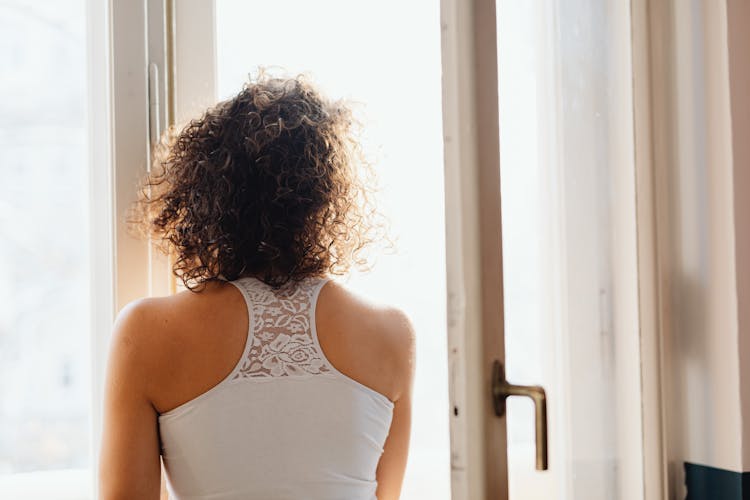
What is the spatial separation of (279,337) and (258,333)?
3 centimetres

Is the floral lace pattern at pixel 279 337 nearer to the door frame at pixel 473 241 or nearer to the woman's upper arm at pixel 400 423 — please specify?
the woman's upper arm at pixel 400 423

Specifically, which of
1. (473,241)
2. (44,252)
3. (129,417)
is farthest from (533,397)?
(44,252)

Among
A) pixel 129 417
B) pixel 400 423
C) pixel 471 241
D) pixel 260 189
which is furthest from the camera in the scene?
pixel 400 423

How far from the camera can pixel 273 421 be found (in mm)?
1156

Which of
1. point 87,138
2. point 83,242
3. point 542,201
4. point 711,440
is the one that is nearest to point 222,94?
point 87,138

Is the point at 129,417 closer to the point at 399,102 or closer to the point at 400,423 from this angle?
the point at 400,423

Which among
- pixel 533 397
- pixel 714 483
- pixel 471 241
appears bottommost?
pixel 714 483

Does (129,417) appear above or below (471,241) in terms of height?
below

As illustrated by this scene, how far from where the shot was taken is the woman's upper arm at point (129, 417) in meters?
1.14

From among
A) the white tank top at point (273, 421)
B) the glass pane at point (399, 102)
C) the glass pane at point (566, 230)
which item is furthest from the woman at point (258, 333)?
the glass pane at point (566, 230)

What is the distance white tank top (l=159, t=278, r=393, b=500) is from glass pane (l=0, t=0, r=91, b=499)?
1.14 feet

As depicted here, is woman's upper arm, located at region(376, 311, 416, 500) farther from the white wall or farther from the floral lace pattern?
the white wall

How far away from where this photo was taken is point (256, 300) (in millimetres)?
1183

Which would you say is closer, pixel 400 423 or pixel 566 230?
pixel 566 230
